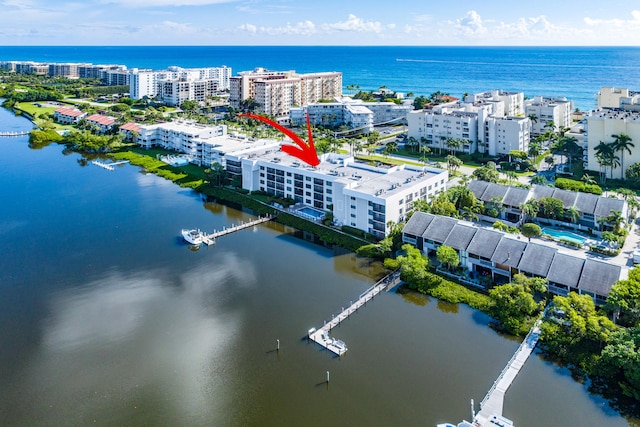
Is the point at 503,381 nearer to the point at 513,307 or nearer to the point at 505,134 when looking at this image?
the point at 513,307

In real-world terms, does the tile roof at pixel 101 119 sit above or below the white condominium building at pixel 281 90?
below

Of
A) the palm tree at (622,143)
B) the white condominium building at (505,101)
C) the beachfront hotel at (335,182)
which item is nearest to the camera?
the beachfront hotel at (335,182)

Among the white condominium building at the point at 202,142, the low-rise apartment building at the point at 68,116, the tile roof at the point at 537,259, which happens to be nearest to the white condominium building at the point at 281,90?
the white condominium building at the point at 202,142

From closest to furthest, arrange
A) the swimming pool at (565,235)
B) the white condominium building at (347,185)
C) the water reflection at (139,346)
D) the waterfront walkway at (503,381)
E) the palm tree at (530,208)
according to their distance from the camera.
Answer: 1. the waterfront walkway at (503,381)
2. the water reflection at (139,346)
3. the swimming pool at (565,235)
4. the palm tree at (530,208)
5. the white condominium building at (347,185)

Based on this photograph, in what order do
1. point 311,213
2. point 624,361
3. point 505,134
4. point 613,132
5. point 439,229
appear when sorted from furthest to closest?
1. point 505,134
2. point 613,132
3. point 311,213
4. point 439,229
5. point 624,361

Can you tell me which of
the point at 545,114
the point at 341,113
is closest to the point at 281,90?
the point at 341,113

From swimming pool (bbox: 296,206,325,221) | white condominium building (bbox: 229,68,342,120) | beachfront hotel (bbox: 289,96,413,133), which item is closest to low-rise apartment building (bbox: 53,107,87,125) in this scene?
white condominium building (bbox: 229,68,342,120)

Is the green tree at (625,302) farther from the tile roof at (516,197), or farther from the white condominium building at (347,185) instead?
the white condominium building at (347,185)
